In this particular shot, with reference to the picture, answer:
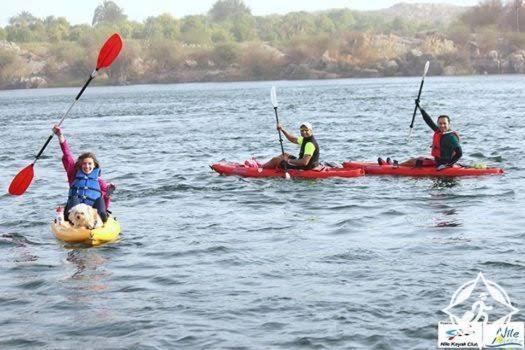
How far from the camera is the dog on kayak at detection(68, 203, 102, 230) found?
38.5 feet

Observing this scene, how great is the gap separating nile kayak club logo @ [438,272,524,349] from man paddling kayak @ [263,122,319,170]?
671cm

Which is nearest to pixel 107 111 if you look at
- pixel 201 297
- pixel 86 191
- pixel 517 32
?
pixel 86 191

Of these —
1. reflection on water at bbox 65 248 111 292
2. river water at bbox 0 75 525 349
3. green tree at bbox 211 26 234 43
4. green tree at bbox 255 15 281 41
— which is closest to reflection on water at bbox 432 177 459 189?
river water at bbox 0 75 525 349

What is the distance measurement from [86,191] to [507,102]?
96.8ft

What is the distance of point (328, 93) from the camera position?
53094 millimetres

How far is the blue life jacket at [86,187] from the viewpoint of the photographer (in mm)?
12078

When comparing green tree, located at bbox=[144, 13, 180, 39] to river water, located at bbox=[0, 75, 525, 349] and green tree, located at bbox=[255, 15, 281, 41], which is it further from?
river water, located at bbox=[0, 75, 525, 349]

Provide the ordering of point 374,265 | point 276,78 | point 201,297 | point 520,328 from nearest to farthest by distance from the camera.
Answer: point 520,328 → point 201,297 → point 374,265 → point 276,78

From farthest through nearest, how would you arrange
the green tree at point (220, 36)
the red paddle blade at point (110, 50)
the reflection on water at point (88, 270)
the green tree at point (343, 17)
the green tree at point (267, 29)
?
1. the green tree at point (343, 17)
2. the green tree at point (267, 29)
3. the green tree at point (220, 36)
4. the red paddle blade at point (110, 50)
5. the reflection on water at point (88, 270)

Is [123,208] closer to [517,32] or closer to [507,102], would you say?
[507,102]

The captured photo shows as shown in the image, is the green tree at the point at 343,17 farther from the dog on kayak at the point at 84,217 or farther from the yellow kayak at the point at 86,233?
the dog on kayak at the point at 84,217

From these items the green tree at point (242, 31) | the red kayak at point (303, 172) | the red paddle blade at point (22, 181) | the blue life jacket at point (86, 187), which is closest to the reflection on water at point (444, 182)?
the red kayak at point (303, 172)

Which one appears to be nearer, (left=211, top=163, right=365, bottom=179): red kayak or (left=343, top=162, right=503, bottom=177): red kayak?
(left=343, top=162, right=503, bottom=177): red kayak

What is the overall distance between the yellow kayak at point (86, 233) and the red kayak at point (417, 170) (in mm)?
6363
